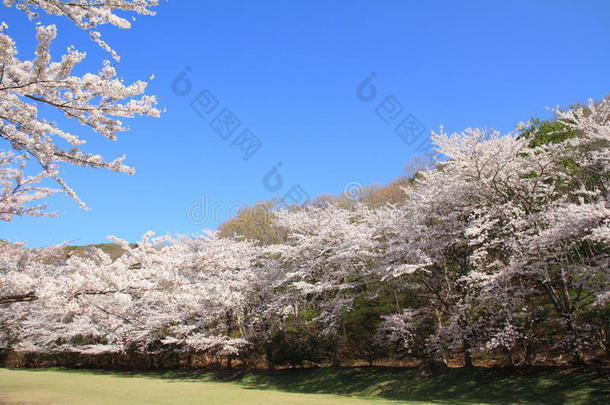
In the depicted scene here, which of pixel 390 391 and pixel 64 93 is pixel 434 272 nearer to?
pixel 390 391

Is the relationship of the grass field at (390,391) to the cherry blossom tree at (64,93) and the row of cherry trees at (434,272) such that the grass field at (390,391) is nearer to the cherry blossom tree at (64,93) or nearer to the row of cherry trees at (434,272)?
the row of cherry trees at (434,272)

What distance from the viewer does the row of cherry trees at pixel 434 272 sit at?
8.41 meters

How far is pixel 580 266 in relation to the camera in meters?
9.73

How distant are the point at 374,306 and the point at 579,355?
24.7 ft

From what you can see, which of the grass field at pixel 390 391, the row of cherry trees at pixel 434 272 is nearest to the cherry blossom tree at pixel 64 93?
the row of cherry trees at pixel 434 272

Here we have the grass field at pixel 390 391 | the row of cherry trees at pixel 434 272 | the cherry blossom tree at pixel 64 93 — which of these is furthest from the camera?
the grass field at pixel 390 391

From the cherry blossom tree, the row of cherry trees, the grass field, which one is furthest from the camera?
the grass field

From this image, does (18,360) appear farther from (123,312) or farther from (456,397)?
(456,397)

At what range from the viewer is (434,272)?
13141 mm

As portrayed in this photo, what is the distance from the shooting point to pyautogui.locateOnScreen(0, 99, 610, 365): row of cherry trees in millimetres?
→ 8406

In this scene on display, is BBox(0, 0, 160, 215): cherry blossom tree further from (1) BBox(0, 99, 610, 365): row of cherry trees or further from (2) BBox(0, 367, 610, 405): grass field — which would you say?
(2) BBox(0, 367, 610, 405): grass field

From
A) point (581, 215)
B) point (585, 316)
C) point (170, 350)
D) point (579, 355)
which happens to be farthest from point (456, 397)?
point (170, 350)

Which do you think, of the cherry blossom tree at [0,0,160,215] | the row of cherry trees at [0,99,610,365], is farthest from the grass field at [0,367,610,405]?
the cherry blossom tree at [0,0,160,215]

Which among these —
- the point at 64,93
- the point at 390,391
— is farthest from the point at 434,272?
the point at 64,93
